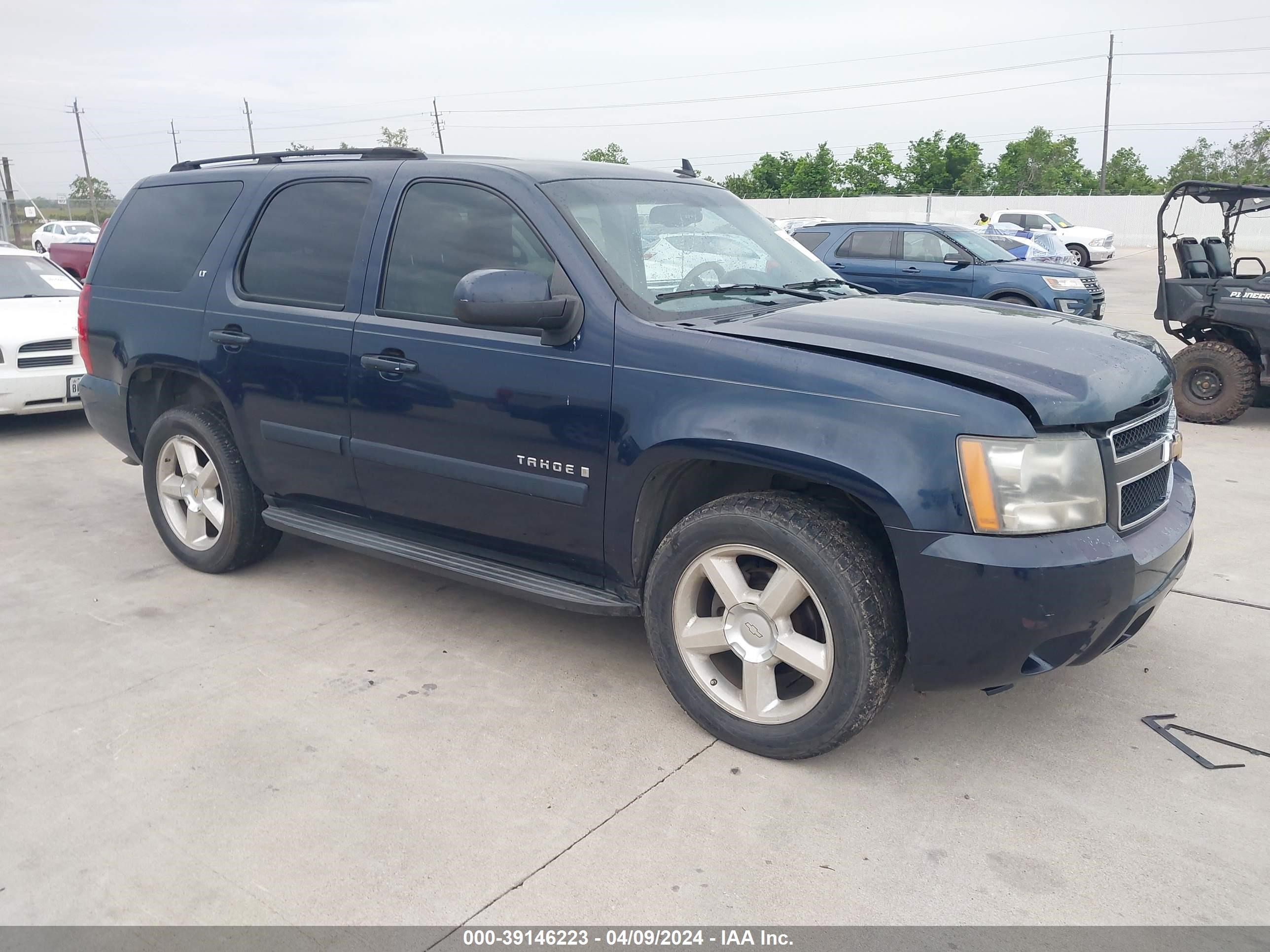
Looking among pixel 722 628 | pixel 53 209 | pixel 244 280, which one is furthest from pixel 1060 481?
pixel 53 209

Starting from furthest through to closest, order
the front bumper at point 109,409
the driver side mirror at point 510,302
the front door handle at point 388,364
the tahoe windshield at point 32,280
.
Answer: the tahoe windshield at point 32,280 → the front bumper at point 109,409 → the front door handle at point 388,364 → the driver side mirror at point 510,302

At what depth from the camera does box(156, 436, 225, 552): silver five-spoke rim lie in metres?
4.79

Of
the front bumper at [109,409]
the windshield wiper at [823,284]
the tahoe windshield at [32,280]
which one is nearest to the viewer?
the windshield wiper at [823,284]

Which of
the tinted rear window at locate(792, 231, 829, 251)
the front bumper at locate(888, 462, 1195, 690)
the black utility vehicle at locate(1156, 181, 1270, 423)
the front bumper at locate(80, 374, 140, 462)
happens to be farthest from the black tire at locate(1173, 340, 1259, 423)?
the front bumper at locate(80, 374, 140, 462)

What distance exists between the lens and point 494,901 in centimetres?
259

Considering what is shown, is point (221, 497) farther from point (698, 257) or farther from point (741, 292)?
point (741, 292)

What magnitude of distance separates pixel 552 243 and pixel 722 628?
146 centimetres

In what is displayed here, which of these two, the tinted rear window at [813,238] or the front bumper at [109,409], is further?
the tinted rear window at [813,238]

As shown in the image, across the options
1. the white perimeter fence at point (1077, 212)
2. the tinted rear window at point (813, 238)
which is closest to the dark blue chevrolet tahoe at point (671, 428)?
the tinted rear window at point (813, 238)

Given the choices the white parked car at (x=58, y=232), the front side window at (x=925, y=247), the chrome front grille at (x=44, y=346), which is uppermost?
the white parked car at (x=58, y=232)

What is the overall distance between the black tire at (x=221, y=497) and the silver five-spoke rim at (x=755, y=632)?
2.41 meters

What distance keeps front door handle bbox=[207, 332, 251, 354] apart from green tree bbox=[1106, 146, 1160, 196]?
208ft

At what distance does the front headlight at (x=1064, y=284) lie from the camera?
12375 millimetres
